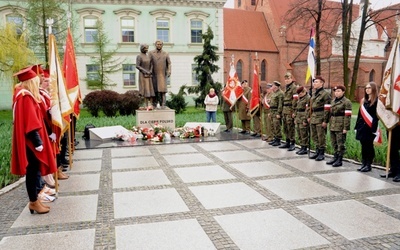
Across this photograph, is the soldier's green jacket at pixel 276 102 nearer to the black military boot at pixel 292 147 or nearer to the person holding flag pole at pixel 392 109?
the black military boot at pixel 292 147

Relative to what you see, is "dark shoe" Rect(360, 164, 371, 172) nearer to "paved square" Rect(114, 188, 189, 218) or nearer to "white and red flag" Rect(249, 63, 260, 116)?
"paved square" Rect(114, 188, 189, 218)

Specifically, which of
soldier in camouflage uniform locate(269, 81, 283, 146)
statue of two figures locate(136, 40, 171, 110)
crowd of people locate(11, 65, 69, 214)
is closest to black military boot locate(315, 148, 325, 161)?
soldier in camouflage uniform locate(269, 81, 283, 146)

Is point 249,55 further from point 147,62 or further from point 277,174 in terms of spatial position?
point 277,174

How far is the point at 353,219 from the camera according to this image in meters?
4.49

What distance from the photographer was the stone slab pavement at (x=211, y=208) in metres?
3.93

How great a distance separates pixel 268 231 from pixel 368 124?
3976 mm

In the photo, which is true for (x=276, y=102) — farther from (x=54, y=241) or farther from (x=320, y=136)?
(x=54, y=241)

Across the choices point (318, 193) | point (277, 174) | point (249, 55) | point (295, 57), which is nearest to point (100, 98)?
point (277, 174)

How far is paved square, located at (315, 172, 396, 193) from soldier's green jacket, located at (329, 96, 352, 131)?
1.10 metres

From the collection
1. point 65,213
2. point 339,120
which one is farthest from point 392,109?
point 65,213

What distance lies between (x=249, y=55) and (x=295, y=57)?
Answer: 18.3 feet

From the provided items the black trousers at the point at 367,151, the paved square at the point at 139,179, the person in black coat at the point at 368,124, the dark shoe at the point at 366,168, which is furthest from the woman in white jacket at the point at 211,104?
the dark shoe at the point at 366,168

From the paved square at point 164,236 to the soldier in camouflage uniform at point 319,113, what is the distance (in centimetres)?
467

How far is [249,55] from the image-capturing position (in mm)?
36969
